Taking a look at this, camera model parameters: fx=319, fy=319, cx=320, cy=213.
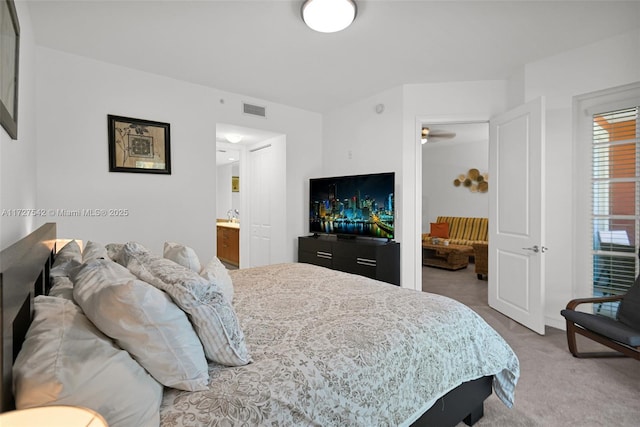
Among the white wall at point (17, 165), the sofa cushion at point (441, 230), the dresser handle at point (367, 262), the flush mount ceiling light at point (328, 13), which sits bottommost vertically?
the dresser handle at point (367, 262)

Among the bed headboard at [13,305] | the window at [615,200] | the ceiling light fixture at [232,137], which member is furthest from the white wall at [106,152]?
the window at [615,200]

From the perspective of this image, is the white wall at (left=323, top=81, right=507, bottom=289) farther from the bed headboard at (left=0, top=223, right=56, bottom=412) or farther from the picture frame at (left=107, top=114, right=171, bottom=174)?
the bed headboard at (left=0, top=223, right=56, bottom=412)

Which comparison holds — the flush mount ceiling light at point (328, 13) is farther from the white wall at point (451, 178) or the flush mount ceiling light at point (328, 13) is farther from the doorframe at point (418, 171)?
the white wall at point (451, 178)

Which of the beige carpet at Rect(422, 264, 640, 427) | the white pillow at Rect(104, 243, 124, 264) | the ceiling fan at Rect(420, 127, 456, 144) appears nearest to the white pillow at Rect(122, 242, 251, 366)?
the white pillow at Rect(104, 243, 124, 264)

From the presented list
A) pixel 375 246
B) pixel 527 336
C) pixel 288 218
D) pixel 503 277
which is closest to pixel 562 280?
pixel 503 277

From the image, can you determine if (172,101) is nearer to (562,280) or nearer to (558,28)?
(558,28)

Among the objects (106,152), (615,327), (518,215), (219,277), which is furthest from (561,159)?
(106,152)

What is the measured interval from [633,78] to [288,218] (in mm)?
3888

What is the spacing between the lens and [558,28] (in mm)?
2639

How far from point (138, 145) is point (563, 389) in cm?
411

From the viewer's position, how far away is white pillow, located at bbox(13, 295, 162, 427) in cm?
74

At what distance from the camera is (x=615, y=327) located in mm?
2199

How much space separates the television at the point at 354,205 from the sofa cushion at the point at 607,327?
5.95 feet

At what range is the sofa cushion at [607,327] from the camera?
206cm
